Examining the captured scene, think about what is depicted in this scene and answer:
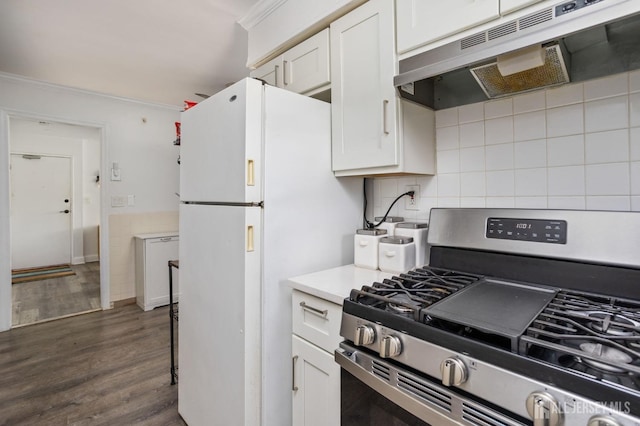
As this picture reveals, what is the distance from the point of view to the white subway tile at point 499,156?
1.29 metres

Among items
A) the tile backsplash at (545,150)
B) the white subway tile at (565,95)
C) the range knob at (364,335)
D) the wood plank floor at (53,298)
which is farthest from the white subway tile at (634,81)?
the wood plank floor at (53,298)

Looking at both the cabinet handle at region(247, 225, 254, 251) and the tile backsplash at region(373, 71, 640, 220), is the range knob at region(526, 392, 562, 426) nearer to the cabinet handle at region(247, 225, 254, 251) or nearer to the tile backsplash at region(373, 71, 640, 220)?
the tile backsplash at region(373, 71, 640, 220)

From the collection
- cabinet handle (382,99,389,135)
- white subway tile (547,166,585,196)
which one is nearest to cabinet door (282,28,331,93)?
cabinet handle (382,99,389,135)

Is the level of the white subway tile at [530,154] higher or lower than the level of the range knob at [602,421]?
higher

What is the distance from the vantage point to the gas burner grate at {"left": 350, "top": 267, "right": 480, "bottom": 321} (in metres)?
0.89

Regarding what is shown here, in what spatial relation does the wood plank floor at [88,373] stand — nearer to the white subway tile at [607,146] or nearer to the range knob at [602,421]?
the range knob at [602,421]

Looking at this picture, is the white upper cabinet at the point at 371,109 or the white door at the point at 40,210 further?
the white door at the point at 40,210

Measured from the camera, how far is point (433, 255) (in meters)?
1.36

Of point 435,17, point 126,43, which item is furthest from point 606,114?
point 126,43

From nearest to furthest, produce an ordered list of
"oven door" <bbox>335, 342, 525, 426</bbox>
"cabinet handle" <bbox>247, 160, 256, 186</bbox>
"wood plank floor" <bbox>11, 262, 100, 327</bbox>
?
"oven door" <bbox>335, 342, 525, 426</bbox> < "cabinet handle" <bbox>247, 160, 256, 186</bbox> < "wood plank floor" <bbox>11, 262, 100, 327</bbox>

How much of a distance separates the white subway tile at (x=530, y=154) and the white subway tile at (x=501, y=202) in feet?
0.44

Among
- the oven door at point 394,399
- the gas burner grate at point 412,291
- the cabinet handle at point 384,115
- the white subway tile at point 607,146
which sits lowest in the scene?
the oven door at point 394,399

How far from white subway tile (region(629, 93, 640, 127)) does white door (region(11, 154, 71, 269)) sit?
7108 mm

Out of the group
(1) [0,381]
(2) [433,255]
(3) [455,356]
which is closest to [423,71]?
(2) [433,255]
